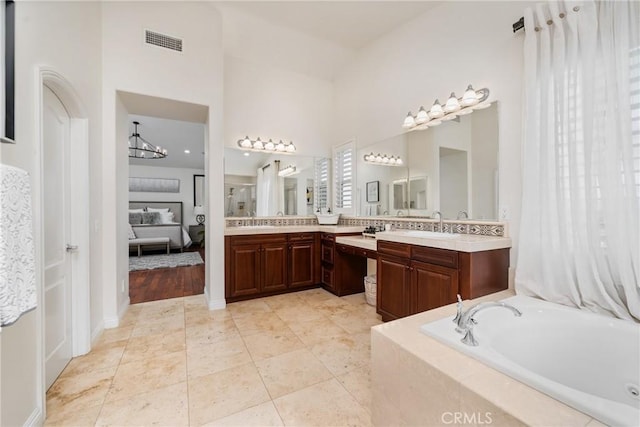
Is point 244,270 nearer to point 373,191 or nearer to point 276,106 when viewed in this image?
point 373,191

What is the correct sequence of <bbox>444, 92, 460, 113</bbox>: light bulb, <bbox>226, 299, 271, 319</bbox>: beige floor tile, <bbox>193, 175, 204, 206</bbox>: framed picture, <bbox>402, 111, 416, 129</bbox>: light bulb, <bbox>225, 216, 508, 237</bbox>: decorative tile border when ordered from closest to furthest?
1. <bbox>225, 216, 508, 237</bbox>: decorative tile border
2. <bbox>444, 92, 460, 113</bbox>: light bulb
3. <bbox>402, 111, 416, 129</bbox>: light bulb
4. <bbox>226, 299, 271, 319</bbox>: beige floor tile
5. <bbox>193, 175, 204, 206</bbox>: framed picture

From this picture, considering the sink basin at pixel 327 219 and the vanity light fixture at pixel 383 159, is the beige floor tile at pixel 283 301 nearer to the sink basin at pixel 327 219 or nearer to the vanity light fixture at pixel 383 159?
the sink basin at pixel 327 219

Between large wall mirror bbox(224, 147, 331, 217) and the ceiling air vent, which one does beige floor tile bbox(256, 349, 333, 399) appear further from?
the ceiling air vent

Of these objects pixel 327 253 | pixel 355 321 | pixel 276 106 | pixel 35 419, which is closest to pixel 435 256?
pixel 355 321

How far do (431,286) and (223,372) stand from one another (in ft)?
5.44

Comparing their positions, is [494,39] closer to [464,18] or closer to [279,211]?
[464,18]

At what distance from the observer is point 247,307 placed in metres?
3.13

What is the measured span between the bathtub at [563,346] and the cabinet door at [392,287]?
2.73 ft

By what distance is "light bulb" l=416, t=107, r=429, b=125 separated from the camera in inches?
109

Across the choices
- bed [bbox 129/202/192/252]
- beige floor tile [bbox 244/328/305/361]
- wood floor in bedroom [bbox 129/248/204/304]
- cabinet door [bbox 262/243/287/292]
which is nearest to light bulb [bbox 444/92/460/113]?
cabinet door [bbox 262/243/287/292]

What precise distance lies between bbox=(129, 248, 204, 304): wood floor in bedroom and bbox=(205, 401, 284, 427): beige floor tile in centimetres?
248

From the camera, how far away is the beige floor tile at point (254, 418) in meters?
1.43

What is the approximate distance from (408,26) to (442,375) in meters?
3.45

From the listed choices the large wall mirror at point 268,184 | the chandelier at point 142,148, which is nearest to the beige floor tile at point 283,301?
the large wall mirror at point 268,184
